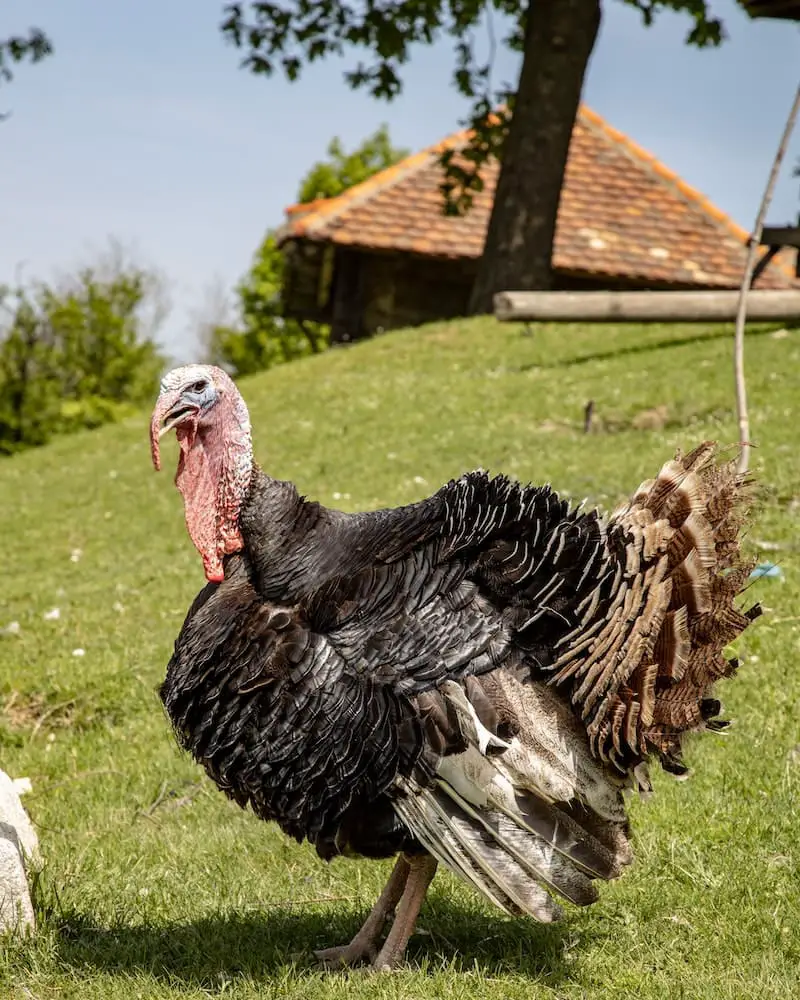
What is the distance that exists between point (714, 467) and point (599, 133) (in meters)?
22.9

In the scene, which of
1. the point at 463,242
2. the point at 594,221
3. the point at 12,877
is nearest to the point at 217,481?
the point at 12,877

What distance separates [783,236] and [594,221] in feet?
28.7

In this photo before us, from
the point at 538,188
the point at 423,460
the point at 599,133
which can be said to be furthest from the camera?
the point at 599,133

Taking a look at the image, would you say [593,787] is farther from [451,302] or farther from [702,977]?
[451,302]

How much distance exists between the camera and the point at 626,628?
3.93 meters

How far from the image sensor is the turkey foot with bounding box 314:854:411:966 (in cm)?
449

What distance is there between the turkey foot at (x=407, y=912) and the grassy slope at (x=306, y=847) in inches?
3.4

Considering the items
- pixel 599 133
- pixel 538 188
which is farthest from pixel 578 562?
pixel 599 133

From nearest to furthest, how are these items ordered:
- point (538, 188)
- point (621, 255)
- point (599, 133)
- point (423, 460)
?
1. point (423, 460)
2. point (538, 188)
3. point (621, 255)
4. point (599, 133)

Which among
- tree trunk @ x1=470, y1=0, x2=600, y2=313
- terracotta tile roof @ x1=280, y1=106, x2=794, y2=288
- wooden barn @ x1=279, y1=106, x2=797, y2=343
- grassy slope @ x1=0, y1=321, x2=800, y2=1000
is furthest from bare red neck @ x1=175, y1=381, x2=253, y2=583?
terracotta tile roof @ x1=280, y1=106, x2=794, y2=288

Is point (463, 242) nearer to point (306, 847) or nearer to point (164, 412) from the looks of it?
point (306, 847)

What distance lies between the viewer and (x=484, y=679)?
4023 millimetres

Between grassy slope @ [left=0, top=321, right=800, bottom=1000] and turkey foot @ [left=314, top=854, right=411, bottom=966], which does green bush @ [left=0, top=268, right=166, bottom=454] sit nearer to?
grassy slope @ [left=0, top=321, right=800, bottom=1000]

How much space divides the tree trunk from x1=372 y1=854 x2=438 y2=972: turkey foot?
1523 cm
